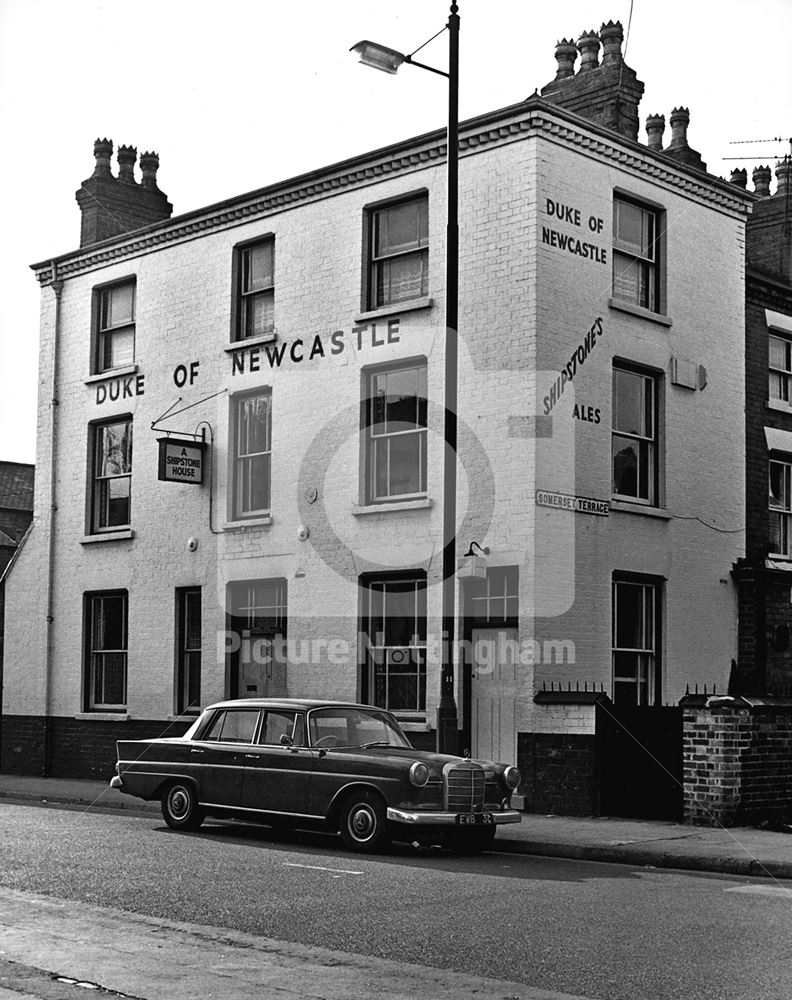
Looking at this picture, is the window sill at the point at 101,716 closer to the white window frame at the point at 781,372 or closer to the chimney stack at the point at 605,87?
the white window frame at the point at 781,372

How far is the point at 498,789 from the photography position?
13953mm

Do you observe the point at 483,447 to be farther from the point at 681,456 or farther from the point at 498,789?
the point at 498,789

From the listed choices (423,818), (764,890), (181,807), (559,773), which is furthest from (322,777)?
(764,890)

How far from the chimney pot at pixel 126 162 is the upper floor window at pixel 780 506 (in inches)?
537

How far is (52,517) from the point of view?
2534 cm

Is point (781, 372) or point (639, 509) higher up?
point (781, 372)

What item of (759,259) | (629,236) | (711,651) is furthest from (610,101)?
(711,651)

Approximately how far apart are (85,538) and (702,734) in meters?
12.9

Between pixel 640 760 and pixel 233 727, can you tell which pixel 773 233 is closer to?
pixel 640 760

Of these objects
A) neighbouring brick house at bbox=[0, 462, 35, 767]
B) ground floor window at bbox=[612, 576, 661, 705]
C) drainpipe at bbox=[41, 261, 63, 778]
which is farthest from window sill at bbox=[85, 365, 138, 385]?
ground floor window at bbox=[612, 576, 661, 705]

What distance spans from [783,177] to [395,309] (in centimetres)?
906

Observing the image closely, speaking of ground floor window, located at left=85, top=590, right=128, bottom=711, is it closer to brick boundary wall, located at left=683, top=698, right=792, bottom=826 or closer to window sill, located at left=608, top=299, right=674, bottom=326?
window sill, located at left=608, top=299, right=674, bottom=326

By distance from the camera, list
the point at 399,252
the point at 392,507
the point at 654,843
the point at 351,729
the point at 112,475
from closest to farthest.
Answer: the point at 654,843 → the point at 351,729 → the point at 392,507 → the point at 399,252 → the point at 112,475

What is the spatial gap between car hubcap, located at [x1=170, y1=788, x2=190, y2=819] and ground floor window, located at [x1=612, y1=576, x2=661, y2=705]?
662cm
